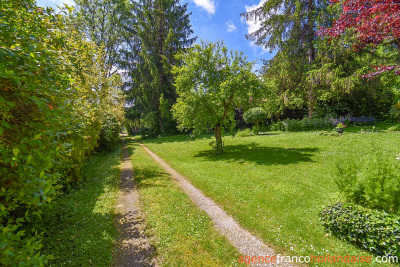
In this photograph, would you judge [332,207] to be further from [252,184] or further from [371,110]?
[371,110]

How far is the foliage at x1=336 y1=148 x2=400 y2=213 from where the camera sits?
381 cm

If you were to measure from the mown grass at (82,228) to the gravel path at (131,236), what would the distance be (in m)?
0.20

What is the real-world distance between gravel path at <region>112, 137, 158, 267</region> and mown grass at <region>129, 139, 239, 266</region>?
194mm

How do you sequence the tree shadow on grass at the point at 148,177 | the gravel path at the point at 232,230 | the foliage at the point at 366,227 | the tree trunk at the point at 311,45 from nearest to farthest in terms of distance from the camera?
the foliage at the point at 366,227 → the gravel path at the point at 232,230 → the tree shadow on grass at the point at 148,177 → the tree trunk at the point at 311,45

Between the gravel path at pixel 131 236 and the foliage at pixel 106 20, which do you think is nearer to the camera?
the gravel path at pixel 131 236

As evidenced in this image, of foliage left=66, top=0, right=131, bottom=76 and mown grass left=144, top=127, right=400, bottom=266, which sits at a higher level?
foliage left=66, top=0, right=131, bottom=76

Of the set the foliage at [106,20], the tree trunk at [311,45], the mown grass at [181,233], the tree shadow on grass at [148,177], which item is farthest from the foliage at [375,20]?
the foliage at [106,20]

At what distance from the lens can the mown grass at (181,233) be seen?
355 centimetres

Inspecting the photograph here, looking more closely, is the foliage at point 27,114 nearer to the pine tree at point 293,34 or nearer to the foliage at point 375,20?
the foliage at point 375,20

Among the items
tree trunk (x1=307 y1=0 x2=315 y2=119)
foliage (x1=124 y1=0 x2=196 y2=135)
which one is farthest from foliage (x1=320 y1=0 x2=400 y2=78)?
foliage (x1=124 y1=0 x2=196 y2=135)

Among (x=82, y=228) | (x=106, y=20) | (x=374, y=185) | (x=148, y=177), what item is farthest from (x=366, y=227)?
(x=106, y=20)

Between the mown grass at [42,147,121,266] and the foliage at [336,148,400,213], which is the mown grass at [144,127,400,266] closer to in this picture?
the foliage at [336,148,400,213]

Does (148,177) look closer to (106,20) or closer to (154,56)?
(154,56)

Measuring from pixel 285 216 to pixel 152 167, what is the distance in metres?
7.83
